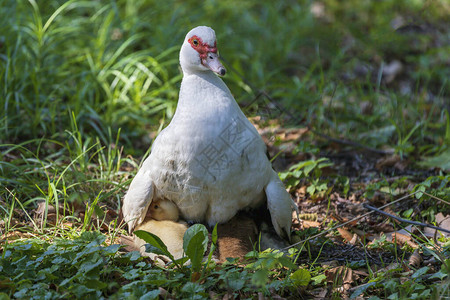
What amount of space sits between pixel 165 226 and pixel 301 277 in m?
0.90

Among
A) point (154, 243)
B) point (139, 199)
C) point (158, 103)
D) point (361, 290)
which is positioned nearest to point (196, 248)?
point (154, 243)

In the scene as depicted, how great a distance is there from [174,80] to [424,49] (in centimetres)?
395

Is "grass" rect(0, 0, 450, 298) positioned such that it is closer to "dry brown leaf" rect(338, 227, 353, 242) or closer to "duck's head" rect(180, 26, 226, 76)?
"dry brown leaf" rect(338, 227, 353, 242)

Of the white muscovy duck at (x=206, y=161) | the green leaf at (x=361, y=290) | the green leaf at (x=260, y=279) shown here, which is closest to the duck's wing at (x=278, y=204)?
the white muscovy duck at (x=206, y=161)

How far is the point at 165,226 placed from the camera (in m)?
3.16

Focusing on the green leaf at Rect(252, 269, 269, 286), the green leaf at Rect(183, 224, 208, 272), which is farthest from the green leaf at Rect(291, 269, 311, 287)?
the green leaf at Rect(183, 224, 208, 272)

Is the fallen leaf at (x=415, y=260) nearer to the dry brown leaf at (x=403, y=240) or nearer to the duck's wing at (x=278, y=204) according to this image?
the dry brown leaf at (x=403, y=240)

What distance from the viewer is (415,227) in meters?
3.52

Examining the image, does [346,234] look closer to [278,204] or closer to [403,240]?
[403,240]

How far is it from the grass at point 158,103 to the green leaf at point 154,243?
12cm

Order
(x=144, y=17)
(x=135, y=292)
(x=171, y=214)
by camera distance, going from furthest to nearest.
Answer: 1. (x=144, y=17)
2. (x=171, y=214)
3. (x=135, y=292)

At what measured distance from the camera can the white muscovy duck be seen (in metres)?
2.95

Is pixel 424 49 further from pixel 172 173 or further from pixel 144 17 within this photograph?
pixel 172 173

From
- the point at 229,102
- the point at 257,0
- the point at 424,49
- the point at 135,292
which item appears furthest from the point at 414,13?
the point at 135,292
